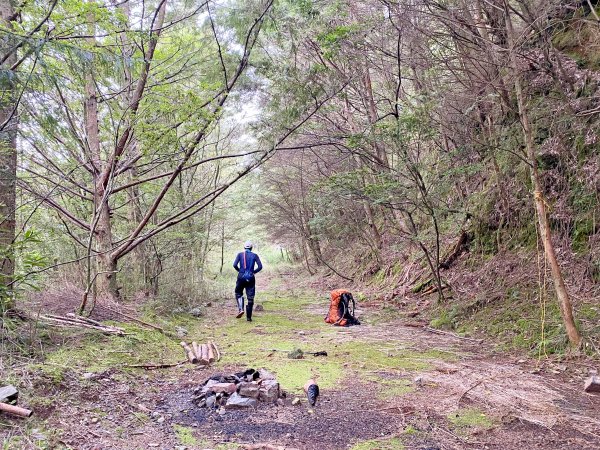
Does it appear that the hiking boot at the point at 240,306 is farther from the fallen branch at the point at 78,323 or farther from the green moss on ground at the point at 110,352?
the fallen branch at the point at 78,323

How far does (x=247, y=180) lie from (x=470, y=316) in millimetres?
13039

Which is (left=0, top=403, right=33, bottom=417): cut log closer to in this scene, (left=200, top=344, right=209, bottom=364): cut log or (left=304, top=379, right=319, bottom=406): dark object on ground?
(left=304, top=379, right=319, bottom=406): dark object on ground

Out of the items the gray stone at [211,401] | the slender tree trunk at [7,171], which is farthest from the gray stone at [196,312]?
the gray stone at [211,401]

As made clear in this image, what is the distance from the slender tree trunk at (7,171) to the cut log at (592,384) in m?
5.82

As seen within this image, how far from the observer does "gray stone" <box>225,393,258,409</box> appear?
143 inches

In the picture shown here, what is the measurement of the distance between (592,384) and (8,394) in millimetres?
5022

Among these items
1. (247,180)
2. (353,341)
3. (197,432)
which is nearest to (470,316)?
(353,341)

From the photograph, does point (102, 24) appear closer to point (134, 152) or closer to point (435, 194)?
point (134, 152)

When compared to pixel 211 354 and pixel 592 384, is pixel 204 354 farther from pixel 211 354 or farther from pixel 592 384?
pixel 592 384

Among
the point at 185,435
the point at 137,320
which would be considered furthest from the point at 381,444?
the point at 137,320

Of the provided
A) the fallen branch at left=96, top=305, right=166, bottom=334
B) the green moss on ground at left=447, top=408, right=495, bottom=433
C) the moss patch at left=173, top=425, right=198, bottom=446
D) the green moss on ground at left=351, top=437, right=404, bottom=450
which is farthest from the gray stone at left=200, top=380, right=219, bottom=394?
the fallen branch at left=96, top=305, right=166, bottom=334

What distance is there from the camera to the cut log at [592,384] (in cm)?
379

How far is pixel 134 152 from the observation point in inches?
318

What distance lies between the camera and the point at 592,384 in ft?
12.5
